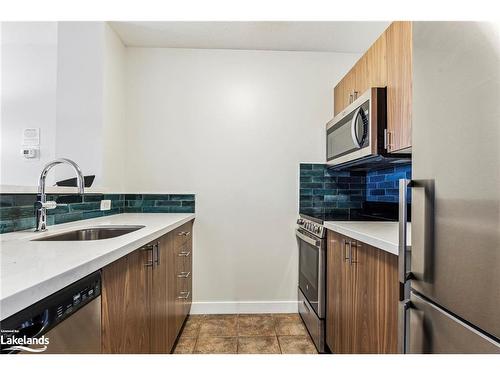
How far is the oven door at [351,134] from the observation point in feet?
6.43

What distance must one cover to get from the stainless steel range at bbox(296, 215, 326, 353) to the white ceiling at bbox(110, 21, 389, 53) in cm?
158

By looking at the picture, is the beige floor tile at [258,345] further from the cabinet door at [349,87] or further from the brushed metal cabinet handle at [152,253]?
the cabinet door at [349,87]

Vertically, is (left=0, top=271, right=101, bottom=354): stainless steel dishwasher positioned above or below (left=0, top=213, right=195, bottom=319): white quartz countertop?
below

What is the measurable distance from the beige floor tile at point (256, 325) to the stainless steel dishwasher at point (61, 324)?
1.75 meters

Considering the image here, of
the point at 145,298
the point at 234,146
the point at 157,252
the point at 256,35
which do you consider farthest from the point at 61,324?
the point at 256,35

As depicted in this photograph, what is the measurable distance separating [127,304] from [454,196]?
1.19 m

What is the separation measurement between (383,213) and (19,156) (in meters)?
3.00

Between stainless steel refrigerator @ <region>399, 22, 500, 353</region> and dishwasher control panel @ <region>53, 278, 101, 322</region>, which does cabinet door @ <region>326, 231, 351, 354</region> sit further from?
dishwasher control panel @ <region>53, 278, 101, 322</region>

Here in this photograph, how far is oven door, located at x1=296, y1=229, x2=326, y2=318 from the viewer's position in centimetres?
216

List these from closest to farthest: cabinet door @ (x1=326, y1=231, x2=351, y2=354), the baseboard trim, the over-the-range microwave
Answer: cabinet door @ (x1=326, y1=231, x2=351, y2=354), the over-the-range microwave, the baseboard trim

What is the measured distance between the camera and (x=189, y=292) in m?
2.74

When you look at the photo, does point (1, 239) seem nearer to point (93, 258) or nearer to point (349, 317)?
point (93, 258)

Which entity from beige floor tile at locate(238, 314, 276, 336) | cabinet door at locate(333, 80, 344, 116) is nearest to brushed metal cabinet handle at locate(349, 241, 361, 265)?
beige floor tile at locate(238, 314, 276, 336)

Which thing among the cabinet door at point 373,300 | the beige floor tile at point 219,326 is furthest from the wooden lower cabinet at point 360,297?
the beige floor tile at point 219,326
